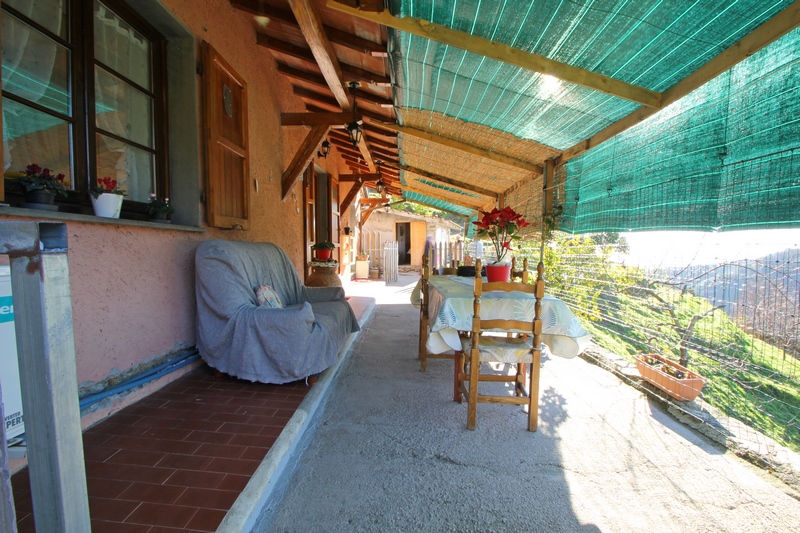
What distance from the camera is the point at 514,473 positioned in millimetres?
1809

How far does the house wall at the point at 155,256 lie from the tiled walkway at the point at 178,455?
367 mm

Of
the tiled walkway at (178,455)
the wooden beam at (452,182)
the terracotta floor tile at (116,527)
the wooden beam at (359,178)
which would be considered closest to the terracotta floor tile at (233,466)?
the tiled walkway at (178,455)

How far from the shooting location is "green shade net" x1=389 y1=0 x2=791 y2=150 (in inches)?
70.1

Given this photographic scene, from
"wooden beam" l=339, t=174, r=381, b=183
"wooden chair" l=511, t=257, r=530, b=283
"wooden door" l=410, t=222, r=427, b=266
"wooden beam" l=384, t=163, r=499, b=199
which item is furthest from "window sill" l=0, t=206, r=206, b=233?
"wooden door" l=410, t=222, r=427, b=266

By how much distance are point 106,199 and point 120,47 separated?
A: 1163 mm

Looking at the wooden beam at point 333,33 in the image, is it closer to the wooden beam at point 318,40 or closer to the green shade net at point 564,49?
the wooden beam at point 318,40

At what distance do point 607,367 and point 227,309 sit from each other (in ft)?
11.1

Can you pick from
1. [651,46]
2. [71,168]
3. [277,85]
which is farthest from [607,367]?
[277,85]

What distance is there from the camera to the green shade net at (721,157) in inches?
66.7

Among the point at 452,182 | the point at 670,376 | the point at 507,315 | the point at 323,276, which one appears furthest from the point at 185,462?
the point at 452,182

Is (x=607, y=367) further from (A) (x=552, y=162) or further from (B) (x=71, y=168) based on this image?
(B) (x=71, y=168)

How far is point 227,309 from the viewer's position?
2.56 metres

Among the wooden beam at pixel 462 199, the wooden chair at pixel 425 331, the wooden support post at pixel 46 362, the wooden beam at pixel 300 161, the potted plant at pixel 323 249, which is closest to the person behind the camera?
the wooden support post at pixel 46 362

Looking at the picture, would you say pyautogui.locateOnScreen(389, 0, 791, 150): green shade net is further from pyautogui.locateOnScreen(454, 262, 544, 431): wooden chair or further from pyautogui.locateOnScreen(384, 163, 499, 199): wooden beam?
pyautogui.locateOnScreen(384, 163, 499, 199): wooden beam
